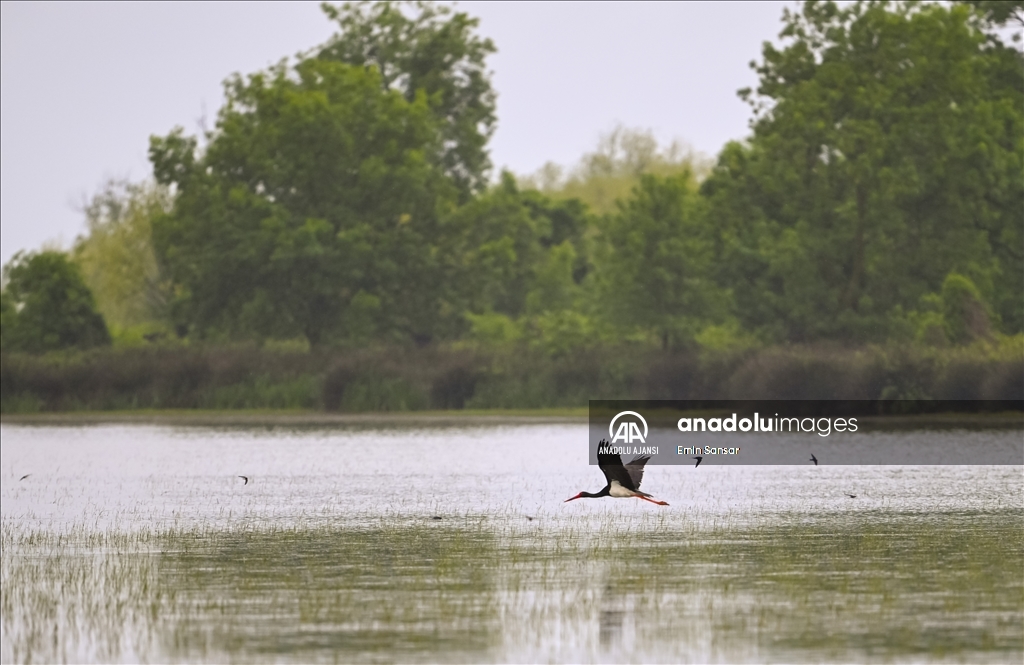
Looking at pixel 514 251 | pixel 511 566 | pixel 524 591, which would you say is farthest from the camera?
pixel 514 251

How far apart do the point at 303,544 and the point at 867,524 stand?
21.8 feet

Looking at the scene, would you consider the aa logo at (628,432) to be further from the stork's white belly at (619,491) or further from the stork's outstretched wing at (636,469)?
the stork's outstretched wing at (636,469)

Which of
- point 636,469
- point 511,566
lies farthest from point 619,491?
point 511,566

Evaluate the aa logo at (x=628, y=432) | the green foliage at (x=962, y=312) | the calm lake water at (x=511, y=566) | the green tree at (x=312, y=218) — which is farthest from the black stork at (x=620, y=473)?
the green tree at (x=312, y=218)

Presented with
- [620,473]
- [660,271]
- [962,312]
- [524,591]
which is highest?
[660,271]

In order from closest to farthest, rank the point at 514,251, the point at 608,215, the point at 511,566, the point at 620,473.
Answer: the point at 511,566, the point at 620,473, the point at 608,215, the point at 514,251

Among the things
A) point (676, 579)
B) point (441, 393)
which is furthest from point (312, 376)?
point (676, 579)

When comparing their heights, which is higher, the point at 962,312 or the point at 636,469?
the point at 962,312

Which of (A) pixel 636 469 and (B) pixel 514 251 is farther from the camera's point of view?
(B) pixel 514 251

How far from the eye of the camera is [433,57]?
86625mm

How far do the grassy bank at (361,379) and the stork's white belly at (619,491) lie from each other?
113ft

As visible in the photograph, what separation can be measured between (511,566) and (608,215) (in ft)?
167

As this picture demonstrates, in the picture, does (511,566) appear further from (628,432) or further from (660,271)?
(660,271)

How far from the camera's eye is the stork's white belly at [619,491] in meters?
21.1
